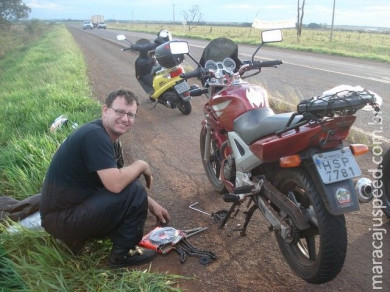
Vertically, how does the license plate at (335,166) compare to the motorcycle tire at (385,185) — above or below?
above

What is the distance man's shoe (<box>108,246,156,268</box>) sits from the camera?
2891 millimetres

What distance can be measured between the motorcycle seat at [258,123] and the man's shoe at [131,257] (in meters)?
1.21

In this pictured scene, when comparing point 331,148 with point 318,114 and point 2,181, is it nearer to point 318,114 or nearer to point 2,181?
point 318,114

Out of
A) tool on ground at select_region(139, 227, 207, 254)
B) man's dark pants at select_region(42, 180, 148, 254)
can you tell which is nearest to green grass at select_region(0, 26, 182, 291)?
man's dark pants at select_region(42, 180, 148, 254)

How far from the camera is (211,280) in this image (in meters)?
2.79

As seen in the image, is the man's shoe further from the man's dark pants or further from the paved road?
the paved road

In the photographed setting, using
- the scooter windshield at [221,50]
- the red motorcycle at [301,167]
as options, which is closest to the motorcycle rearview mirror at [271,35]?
the scooter windshield at [221,50]

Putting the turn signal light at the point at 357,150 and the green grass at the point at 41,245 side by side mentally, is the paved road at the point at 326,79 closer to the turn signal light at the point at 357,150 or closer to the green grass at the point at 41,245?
the turn signal light at the point at 357,150

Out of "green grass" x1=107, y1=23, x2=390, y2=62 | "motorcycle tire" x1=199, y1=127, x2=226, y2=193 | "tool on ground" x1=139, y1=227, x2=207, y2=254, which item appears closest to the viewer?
"tool on ground" x1=139, y1=227, x2=207, y2=254

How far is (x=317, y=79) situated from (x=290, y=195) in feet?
29.3

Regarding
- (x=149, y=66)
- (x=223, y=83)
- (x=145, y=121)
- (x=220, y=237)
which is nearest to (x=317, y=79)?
(x=149, y=66)

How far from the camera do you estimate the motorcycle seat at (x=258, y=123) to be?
8.87 ft

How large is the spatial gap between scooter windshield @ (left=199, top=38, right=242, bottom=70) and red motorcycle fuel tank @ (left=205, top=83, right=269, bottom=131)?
2.77ft

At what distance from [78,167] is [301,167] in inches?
61.9
